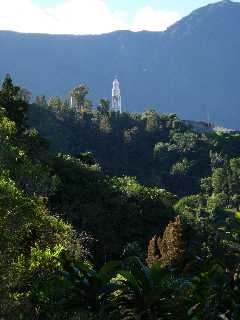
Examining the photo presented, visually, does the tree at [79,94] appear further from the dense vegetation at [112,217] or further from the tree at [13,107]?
the tree at [13,107]

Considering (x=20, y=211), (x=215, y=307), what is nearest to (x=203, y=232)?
(x=20, y=211)

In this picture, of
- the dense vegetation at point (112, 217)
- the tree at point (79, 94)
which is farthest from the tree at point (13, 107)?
the tree at point (79, 94)

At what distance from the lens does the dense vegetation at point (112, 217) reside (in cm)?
1028

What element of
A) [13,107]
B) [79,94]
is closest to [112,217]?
[13,107]

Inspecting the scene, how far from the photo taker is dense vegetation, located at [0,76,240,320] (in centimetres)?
1028

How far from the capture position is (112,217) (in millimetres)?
41281

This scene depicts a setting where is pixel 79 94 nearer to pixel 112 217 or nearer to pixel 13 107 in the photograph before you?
pixel 13 107

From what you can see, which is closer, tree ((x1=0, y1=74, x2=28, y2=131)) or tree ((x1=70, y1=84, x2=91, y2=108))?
tree ((x1=0, y1=74, x2=28, y2=131))

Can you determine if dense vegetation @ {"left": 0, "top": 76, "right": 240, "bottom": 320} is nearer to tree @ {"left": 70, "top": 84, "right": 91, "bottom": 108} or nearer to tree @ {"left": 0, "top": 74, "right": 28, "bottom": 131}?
tree @ {"left": 0, "top": 74, "right": 28, "bottom": 131}

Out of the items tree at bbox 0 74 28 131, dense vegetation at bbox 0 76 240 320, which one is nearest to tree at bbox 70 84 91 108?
dense vegetation at bbox 0 76 240 320

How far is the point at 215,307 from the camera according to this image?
9672mm

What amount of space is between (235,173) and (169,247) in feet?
228

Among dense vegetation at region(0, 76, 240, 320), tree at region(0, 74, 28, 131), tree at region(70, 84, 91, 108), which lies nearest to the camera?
dense vegetation at region(0, 76, 240, 320)

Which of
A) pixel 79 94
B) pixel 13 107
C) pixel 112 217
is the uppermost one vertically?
pixel 79 94
